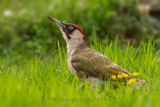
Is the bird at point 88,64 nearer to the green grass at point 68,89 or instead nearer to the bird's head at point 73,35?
the bird's head at point 73,35

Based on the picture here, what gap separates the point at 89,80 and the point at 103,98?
59cm

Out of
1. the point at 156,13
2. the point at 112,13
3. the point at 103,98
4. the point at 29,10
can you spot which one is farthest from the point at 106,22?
the point at 103,98

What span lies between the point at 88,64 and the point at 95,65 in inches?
4.0

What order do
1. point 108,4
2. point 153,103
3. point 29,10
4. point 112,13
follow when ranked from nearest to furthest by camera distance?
point 153,103, point 112,13, point 108,4, point 29,10

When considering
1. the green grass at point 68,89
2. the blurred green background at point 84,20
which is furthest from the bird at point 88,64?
the blurred green background at point 84,20

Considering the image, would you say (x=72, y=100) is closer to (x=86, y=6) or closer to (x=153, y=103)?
(x=153, y=103)

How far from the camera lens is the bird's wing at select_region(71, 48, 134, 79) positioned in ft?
12.0

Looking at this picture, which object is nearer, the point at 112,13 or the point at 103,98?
the point at 103,98

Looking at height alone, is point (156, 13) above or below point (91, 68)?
below

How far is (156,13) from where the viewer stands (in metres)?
9.14

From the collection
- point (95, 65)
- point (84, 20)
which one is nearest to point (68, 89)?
point (95, 65)

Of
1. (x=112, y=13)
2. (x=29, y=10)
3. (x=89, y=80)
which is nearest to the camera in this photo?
(x=89, y=80)

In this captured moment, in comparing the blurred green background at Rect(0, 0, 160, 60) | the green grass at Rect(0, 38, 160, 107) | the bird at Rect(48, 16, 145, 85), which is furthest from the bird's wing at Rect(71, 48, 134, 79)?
the blurred green background at Rect(0, 0, 160, 60)

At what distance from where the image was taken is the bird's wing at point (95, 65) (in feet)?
12.0
